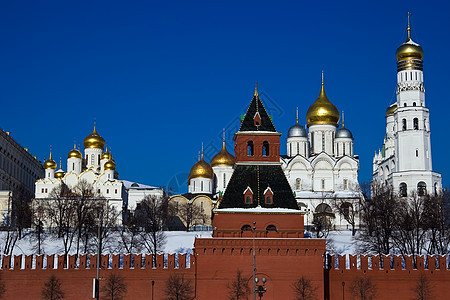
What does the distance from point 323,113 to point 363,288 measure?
41.7 metres

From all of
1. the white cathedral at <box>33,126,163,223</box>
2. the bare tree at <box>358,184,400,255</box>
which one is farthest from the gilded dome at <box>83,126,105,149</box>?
the bare tree at <box>358,184,400,255</box>

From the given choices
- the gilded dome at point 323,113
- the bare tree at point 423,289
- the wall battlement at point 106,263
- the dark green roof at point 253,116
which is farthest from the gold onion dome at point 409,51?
the wall battlement at point 106,263

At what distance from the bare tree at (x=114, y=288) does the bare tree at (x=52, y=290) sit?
8.21 ft

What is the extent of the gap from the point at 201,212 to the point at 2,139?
22.6 meters

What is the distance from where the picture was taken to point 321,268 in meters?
42.6

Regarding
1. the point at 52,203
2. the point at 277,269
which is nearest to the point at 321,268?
the point at 277,269

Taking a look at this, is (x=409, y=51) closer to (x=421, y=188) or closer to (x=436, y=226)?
(x=421, y=188)

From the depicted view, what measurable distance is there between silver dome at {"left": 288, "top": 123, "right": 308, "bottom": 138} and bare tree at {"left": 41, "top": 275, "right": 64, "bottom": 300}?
4498 cm

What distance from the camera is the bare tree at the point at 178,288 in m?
42.9

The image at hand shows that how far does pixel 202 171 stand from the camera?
87.6 metres

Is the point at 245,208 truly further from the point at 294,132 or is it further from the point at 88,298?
the point at 294,132

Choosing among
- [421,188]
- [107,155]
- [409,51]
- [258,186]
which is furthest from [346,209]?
[258,186]

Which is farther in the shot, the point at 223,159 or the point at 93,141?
the point at 93,141

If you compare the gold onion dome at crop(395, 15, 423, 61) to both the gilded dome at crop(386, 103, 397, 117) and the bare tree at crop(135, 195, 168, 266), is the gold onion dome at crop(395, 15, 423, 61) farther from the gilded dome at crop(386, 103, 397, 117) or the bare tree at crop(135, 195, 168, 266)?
the bare tree at crop(135, 195, 168, 266)
